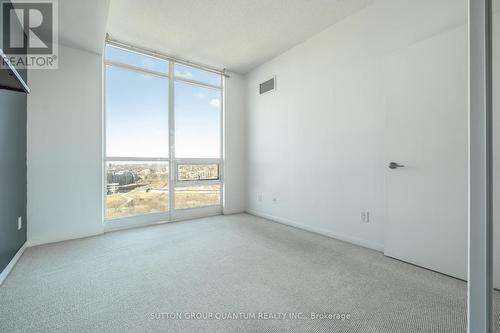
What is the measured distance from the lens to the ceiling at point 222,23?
9.14ft

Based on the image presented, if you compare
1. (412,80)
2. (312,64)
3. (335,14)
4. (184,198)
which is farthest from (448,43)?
(184,198)

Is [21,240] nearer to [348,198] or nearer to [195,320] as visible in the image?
[195,320]

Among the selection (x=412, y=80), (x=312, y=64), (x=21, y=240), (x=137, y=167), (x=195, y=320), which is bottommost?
(x=195, y=320)

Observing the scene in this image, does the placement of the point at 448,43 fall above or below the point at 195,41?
below

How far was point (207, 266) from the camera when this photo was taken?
2.33 meters

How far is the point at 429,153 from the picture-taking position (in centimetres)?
229

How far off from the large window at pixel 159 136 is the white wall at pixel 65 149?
226mm

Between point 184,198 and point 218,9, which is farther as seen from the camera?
point 184,198

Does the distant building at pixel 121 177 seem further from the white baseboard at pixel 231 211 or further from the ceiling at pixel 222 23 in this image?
the ceiling at pixel 222 23

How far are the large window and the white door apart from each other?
313 cm

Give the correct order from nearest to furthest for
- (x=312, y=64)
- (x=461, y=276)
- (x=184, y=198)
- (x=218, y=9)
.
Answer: (x=461, y=276)
(x=218, y=9)
(x=312, y=64)
(x=184, y=198)

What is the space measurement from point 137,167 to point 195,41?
87.2 inches

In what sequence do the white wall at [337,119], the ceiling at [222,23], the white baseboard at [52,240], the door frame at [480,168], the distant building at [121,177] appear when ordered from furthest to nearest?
the distant building at [121,177] < the white baseboard at [52,240] < the ceiling at [222,23] < the white wall at [337,119] < the door frame at [480,168]

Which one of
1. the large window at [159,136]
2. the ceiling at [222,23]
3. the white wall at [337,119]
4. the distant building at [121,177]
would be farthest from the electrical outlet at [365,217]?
the distant building at [121,177]
